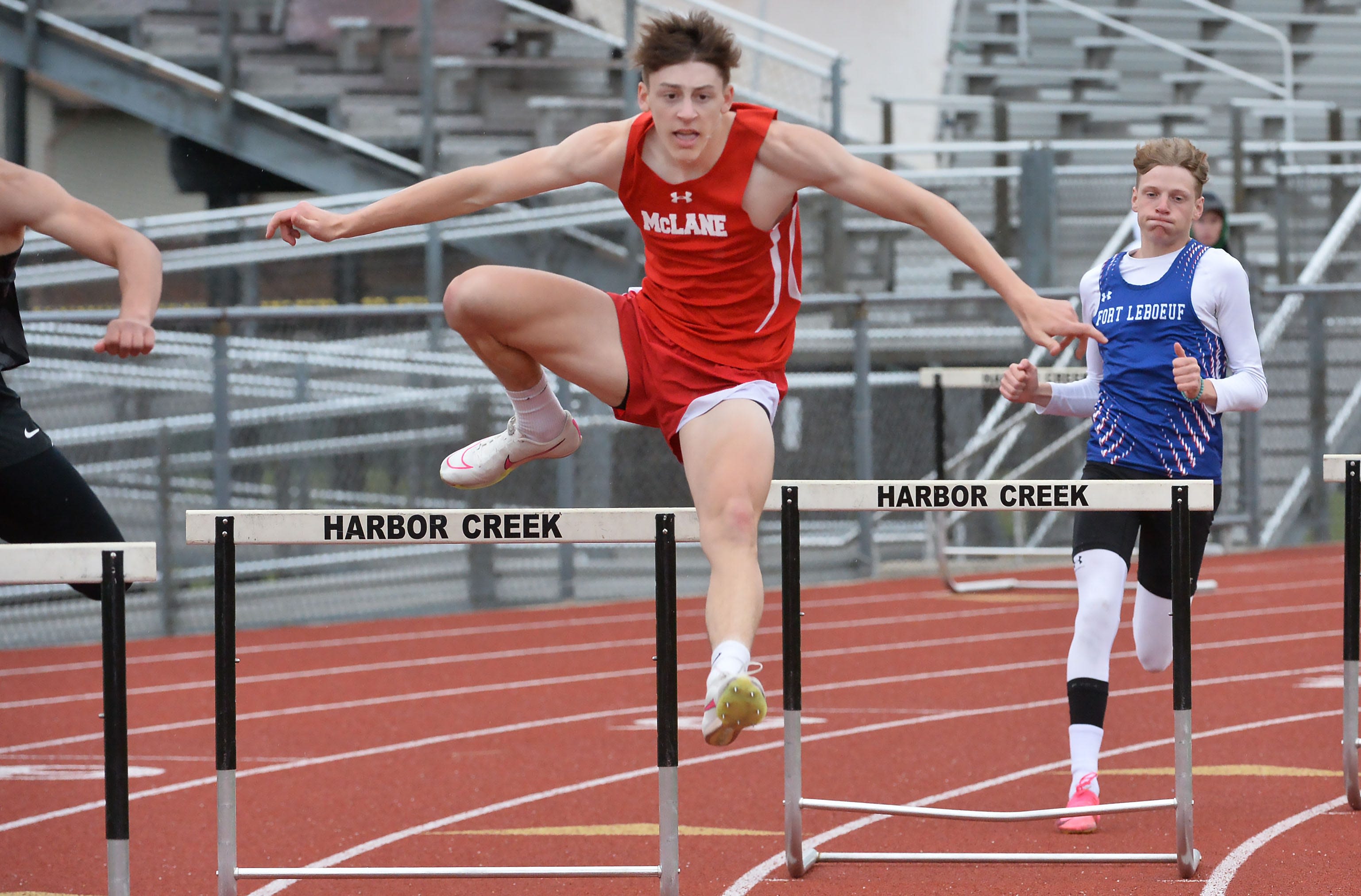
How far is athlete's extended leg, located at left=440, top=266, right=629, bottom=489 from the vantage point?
3760 millimetres

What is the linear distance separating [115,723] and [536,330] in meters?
1.26

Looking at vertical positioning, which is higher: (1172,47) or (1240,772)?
(1172,47)

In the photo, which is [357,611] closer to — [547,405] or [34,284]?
[34,284]

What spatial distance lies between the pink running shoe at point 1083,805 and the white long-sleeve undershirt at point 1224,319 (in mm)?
1014

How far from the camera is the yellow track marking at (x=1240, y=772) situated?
5.39 m

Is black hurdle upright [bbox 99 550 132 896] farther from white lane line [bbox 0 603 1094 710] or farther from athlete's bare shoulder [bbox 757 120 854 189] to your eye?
white lane line [bbox 0 603 1094 710]

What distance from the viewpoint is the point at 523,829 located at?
4922 millimetres

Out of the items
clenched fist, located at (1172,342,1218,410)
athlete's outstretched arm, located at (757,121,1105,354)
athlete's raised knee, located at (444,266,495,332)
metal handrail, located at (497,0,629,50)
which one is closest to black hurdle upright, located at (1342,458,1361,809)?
clenched fist, located at (1172,342,1218,410)

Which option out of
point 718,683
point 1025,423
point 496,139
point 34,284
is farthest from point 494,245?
point 718,683

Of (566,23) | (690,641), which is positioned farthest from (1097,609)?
(566,23)

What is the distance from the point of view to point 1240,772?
18.0ft

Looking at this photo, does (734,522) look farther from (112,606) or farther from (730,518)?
(112,606)

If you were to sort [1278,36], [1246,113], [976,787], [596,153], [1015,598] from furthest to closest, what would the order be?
[1278,36] < [1246,113] < [1015,598] < [976,787] < [596,153]

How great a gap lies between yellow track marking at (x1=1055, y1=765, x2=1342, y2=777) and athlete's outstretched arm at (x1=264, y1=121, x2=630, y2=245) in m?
2.91
